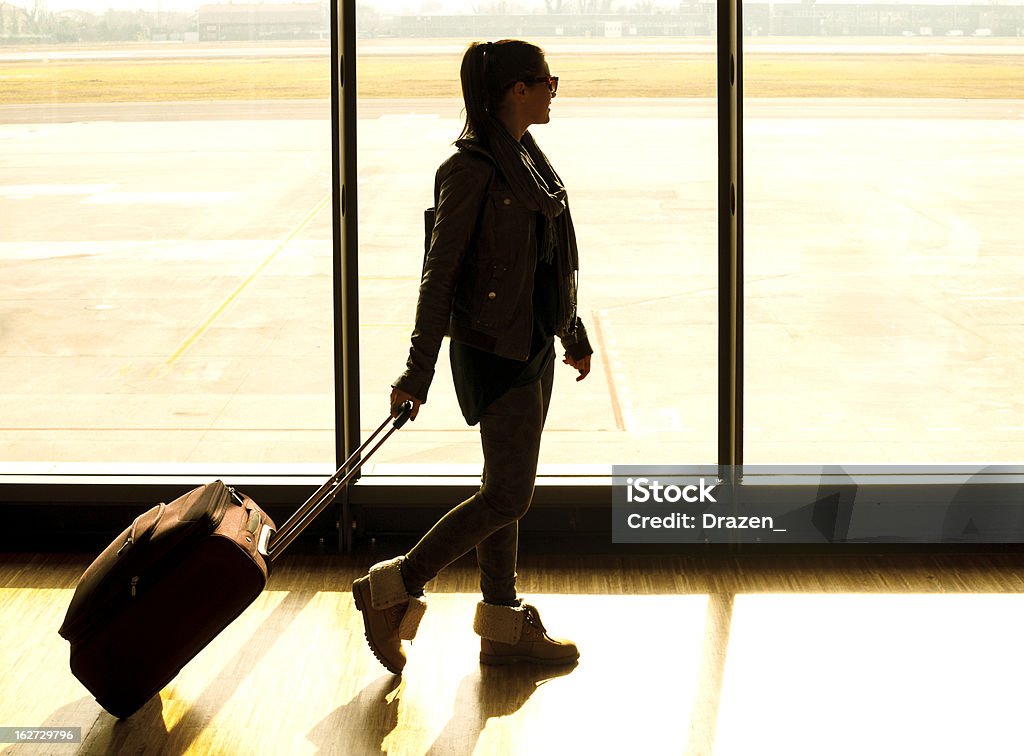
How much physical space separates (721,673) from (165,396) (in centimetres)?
236

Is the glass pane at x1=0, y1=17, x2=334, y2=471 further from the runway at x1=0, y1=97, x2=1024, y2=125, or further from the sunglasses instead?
the sunglasses

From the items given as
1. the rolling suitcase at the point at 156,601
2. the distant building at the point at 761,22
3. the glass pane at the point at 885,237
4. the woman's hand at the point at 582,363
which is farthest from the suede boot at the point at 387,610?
the distant building at the point at 761,22

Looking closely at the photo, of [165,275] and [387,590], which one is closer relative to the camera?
[387,590]

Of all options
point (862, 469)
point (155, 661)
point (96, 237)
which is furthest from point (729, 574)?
point (96, 237)

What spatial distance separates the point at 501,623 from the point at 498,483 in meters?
0.43

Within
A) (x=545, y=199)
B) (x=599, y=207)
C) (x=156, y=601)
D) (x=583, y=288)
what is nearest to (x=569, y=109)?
(x=599, y=207)

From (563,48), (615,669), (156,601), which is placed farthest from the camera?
(563,48)

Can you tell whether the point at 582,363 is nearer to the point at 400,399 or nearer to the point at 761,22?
the point at 400,399

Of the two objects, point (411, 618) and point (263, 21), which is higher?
point (263, 21)

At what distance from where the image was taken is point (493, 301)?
293cm

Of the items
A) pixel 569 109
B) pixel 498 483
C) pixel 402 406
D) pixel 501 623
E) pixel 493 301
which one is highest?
pixel 569 109

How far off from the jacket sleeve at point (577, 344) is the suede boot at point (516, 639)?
0.69m

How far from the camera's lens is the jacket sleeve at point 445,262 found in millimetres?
2896

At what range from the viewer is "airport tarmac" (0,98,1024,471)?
4.34m
